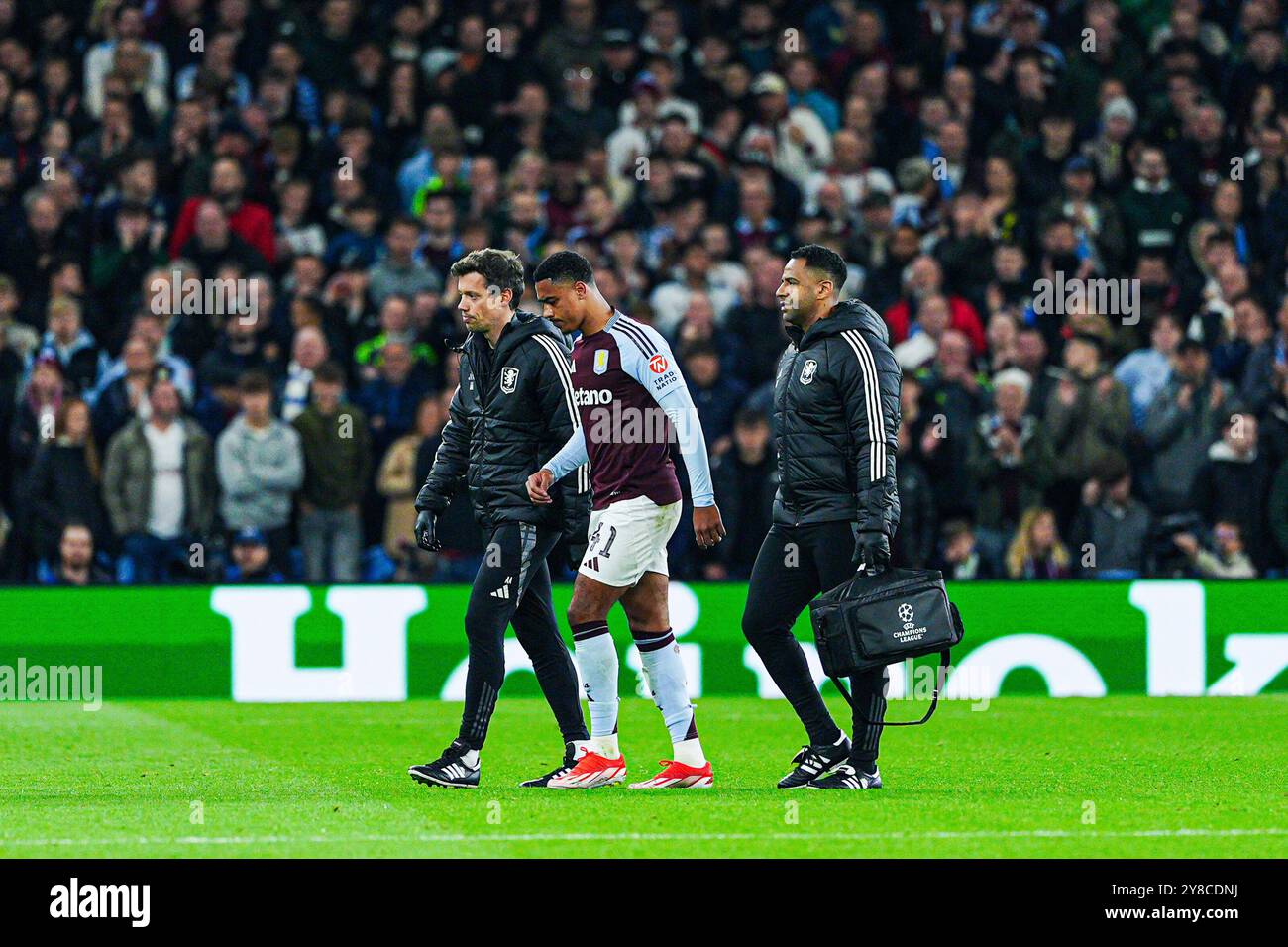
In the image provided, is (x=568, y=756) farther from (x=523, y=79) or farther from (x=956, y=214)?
(x=523, y=79)

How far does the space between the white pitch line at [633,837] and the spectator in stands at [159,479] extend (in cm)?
785

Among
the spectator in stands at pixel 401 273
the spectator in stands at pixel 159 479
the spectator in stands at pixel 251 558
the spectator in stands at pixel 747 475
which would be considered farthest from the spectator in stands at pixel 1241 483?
the spectator in stands at pixel 159 479

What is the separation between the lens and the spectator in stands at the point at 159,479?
52.0 feet

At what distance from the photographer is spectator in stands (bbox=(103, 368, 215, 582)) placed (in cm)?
1586

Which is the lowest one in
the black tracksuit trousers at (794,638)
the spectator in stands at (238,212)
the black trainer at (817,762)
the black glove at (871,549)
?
the black trainer at (817,762)

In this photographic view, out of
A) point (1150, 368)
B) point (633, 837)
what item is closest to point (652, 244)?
point (1150, 368)

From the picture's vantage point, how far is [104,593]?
49.8 ft

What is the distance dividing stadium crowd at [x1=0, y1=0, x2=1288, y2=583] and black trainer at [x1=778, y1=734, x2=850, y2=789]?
602 centimetres

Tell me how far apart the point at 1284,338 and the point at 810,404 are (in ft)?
28.3

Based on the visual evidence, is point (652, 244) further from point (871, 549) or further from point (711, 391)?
point (871, 549)

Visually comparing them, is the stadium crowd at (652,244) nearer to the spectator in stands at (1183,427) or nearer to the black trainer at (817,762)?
the spectator in stands at (1183,427)

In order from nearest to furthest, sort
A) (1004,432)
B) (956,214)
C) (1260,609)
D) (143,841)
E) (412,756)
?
(143,841) < (412,756) < (1260,609) < (1004,432) < (956,214)

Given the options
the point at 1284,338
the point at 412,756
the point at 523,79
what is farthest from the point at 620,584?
the point at 523,79

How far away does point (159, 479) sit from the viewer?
15.9 meters
